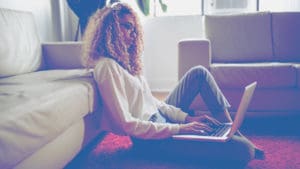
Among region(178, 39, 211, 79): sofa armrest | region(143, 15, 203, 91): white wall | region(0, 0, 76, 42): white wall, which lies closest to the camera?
region(178, 39, 211, 79): sofa armrest

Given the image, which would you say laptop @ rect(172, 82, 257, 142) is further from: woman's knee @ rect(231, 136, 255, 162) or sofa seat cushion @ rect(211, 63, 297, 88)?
sofa seat cushion @ rect(211, 63, 297, 88)

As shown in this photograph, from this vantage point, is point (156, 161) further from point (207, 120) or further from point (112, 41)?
point (112, 41)

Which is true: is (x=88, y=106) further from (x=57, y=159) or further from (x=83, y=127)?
(x=57, y=159)

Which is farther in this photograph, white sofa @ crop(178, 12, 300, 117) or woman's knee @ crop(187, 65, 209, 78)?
white sofa @ crop(178, 12, 300, 117)

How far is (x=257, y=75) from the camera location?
2.08m

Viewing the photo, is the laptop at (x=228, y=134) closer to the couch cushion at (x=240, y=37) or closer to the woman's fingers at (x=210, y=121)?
the woman's fingers at (x=210, y=121)

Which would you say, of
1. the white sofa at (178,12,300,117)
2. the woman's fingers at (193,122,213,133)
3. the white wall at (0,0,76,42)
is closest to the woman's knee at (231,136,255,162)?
the woman's fingers at (193,122,213,133)

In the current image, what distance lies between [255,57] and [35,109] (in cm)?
189

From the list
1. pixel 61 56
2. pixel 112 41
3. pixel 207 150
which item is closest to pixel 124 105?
pixel 112 41

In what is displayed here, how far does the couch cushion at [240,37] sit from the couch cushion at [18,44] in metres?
1.22

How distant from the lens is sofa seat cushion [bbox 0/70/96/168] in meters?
0.88

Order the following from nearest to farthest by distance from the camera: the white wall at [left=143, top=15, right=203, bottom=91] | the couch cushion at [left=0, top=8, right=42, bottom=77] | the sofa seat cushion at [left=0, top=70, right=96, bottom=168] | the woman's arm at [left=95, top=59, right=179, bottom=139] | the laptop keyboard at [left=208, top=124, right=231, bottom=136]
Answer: the sofa seat cushion at [left=0, top=70, right=96, bottom=168], the woman's arm at [left=95, top=59, right=179, bottom=139], the laptop keyboard at [left=208, top=124, right=231, bottom=136], the couch cushion at [left=0, top=8, right=42, bottom=77], the white wall at [left=143, top=15, right=203, bottom=91]

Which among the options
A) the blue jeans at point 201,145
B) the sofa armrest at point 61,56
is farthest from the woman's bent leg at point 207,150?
the sofa armrest at point 61,56

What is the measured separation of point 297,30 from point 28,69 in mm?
1852
